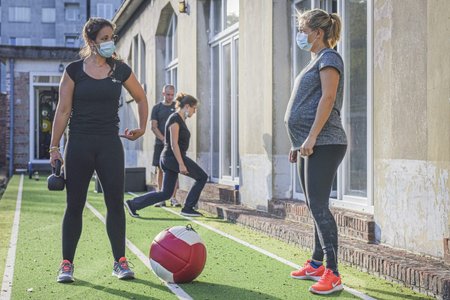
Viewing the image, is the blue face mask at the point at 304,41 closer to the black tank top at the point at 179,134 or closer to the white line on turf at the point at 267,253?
the white line on turf at the point at 267,253

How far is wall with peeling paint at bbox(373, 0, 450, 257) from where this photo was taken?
598cm

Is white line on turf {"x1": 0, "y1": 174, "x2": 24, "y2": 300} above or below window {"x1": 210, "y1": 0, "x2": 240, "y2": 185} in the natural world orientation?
below

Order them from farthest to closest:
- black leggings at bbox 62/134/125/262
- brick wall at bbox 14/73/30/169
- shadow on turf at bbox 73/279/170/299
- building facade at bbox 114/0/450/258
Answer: brick wall at bbox 14/73/30/169
building facade at bbox 114/0/450/258
black leggings at bbox 62/134/125/262
shadow on turf at bbox 73/279/170/299

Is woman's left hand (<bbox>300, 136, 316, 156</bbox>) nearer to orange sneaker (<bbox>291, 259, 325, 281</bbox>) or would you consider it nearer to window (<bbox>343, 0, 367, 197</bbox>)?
orange sneaker (<bbox>291, 259, 325, 281</bbox>)

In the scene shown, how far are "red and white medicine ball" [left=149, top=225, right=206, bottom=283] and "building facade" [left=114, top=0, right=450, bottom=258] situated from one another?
204 centimetres

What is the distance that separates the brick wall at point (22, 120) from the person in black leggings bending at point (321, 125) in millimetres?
22357

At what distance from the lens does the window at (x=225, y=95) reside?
12.6 meters

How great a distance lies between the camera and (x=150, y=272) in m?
6.36

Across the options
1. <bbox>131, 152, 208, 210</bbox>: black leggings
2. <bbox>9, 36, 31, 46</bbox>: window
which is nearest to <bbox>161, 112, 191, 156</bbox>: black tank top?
<bbox>131, 152, 208, 210</bbox>: black leggings

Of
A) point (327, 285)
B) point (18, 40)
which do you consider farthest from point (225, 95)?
point (18, 40)

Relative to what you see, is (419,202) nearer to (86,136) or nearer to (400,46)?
(400,46)

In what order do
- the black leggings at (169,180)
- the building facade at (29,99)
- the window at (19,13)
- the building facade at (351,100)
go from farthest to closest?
the window at (19,13)
the building facade at (29,99)
the black leggings at (169,180)
the building facade at (351,100)

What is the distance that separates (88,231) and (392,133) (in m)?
4.35

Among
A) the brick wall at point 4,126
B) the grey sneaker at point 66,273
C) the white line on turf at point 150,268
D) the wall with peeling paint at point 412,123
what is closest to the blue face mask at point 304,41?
the wall with peeling paint at point 412,123
